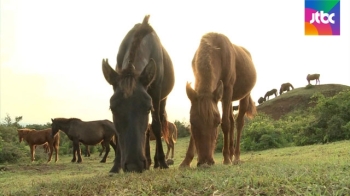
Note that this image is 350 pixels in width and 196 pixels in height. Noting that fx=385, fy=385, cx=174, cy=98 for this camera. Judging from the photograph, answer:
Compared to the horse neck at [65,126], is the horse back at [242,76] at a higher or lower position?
higher

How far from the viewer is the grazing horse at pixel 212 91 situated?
5391 mm

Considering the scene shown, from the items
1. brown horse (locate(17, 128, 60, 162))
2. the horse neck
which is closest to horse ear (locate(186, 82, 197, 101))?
the horse neck

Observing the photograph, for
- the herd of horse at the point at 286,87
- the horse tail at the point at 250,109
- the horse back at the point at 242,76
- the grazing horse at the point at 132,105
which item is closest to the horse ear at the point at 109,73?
the grazing horse at the point at 132,105

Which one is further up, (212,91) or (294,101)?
(294,101)

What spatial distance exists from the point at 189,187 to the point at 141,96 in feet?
6.26

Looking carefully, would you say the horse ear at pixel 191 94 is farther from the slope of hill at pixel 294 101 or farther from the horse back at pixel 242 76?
the slope of hill at pixel 294 101

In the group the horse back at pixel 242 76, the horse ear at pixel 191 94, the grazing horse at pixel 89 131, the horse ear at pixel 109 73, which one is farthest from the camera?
the grazing horse at pixel 89 131

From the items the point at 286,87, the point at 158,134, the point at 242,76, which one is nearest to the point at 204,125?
the point at 158,134

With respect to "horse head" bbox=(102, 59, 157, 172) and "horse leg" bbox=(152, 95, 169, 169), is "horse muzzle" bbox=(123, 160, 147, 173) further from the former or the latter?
"horse leg" bbox=(152, 95, 169, 169)

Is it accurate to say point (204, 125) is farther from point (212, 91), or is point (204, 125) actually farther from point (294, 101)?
point (294, 101)

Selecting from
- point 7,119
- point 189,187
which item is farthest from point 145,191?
point 7,119

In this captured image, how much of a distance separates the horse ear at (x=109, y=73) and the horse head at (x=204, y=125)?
1.19 meters

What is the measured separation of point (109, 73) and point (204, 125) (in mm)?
1483

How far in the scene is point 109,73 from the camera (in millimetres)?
5078
